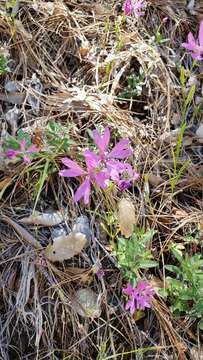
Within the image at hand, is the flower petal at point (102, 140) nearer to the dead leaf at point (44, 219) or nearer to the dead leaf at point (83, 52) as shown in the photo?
the dead leaf at point (44, 219)

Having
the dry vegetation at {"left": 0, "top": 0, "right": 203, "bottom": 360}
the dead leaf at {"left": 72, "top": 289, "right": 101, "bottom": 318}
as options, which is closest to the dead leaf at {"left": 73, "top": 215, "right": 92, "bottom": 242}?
the dry vegetation at {"left": 0, "top": 0, "right": 203, "bottom": 360}

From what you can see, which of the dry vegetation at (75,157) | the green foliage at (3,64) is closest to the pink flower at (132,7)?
the dry vegetation at (75,157)

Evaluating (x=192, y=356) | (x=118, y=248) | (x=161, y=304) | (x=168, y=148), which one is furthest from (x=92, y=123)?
(x=192, y=356)

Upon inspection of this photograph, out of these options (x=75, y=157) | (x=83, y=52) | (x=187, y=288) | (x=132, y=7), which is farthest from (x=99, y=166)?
(x=132, y=7)

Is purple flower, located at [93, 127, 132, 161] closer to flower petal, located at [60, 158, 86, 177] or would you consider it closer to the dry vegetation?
flower petal, located at [60, 158, 86, 177]

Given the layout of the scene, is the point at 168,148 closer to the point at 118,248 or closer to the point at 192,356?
the point at 118,248

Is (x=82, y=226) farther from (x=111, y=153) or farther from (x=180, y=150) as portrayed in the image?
(x=180, y=150)
